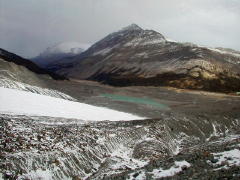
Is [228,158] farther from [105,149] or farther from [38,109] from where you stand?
[38,109]

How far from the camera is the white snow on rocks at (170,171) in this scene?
59.9 feet

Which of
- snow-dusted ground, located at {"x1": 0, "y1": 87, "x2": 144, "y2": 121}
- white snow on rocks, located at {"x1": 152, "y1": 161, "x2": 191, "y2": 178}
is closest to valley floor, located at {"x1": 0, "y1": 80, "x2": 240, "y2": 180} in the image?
white snow on rocks, located at {"x1": 152, "y1": 161, "x2": 191, "y2": 178}

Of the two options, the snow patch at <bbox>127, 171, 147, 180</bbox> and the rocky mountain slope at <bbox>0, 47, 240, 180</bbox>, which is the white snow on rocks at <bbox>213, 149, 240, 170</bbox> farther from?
the snow patch at <bbox>127, 171, 147, 180</bbox>

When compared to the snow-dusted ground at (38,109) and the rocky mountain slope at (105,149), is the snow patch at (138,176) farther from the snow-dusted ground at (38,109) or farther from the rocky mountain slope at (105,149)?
the snow-dusted ground at (38,109)

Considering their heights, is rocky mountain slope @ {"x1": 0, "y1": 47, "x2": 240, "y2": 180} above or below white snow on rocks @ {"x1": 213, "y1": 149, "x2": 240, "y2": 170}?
below

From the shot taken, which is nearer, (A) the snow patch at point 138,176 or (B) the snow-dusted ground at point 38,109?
(A) the snow patch at point 138,176

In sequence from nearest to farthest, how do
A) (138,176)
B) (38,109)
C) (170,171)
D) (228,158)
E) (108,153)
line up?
(138,176) → (170,171) → (228,158) → (108,153) → (38,109)

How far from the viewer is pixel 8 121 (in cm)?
2961

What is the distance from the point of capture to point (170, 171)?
18.6 meters

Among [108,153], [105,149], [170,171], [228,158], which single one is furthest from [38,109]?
[228,158]

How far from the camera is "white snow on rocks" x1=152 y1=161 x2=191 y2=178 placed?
59.9ft

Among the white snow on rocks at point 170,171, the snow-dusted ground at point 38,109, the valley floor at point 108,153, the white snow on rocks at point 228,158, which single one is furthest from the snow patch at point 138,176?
the snow-dusted ground at point 38,109

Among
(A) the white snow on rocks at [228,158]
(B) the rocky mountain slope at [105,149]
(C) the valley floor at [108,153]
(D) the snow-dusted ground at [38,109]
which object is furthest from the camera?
(D) the snow-dusted ground at [38,109]

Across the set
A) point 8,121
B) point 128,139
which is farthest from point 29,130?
point 128,139
